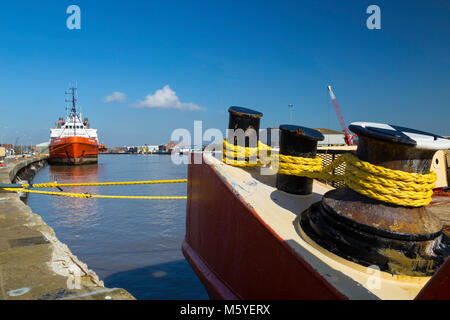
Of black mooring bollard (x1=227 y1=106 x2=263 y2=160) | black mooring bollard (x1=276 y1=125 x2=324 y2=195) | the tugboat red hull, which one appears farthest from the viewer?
the tugboat red hull

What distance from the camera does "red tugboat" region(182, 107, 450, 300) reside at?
225cm

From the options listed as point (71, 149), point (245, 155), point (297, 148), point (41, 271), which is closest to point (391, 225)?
point (297, 148)

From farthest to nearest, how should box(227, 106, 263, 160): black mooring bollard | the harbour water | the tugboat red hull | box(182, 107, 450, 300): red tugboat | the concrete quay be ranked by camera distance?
the tugboat red hull → the harbour water → box(227, 106, 263, 160): black mooring bollard → the concrete quay → box(182, 107, 450, 300): red tugboat

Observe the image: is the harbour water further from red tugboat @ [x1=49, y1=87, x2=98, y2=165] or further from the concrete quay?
red tugboat @ [x1=49, y1=87, x2=98, y2=165]

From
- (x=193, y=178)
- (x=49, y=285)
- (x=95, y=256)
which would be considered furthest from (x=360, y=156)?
(x=95, y=256)

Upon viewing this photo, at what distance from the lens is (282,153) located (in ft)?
12.5

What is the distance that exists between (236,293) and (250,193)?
3.69ft

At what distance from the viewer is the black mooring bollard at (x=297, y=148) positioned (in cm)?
357

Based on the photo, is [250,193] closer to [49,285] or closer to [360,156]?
[360,156]

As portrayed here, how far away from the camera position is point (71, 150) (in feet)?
132

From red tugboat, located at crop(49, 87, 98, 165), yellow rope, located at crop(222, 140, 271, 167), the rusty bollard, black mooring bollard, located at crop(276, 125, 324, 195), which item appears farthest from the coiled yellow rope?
red tugboat, located at crop(49, 87, 98, 165)

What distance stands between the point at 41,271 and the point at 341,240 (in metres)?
3.45

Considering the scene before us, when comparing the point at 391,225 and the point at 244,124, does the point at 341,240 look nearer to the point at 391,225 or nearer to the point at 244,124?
the point at 391,225

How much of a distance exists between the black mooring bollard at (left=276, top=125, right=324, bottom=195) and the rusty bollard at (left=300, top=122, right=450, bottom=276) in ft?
3.34
